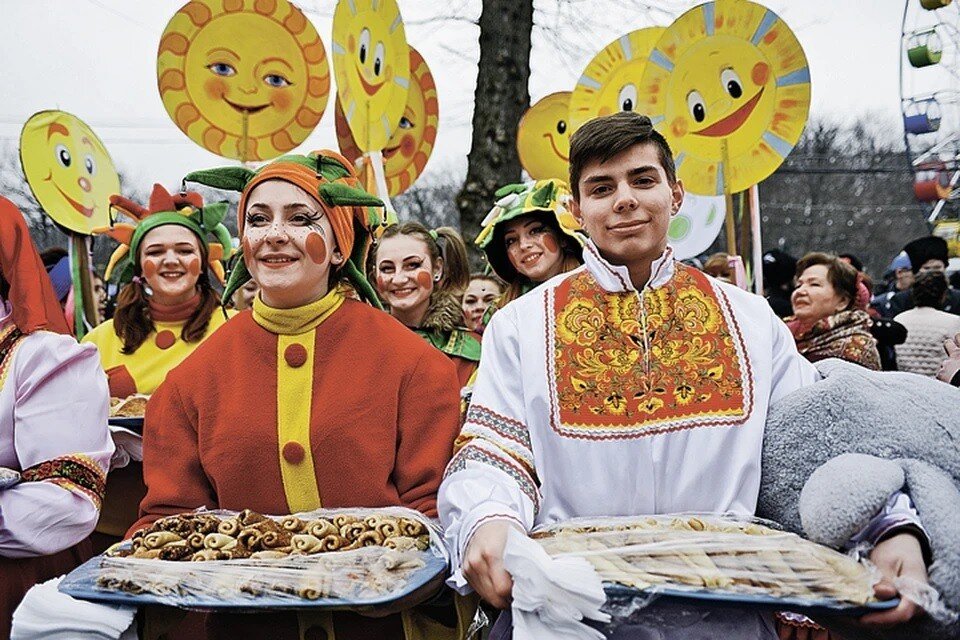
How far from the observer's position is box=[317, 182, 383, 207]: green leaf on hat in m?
2.56

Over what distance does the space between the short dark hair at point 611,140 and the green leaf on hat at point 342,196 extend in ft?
1.94

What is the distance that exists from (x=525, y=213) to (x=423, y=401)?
1645 mm

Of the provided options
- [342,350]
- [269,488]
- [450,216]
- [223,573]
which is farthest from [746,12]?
[450,216]

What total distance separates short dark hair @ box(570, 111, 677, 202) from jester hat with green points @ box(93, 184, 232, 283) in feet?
8.53

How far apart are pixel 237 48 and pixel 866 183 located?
3413 centimetres

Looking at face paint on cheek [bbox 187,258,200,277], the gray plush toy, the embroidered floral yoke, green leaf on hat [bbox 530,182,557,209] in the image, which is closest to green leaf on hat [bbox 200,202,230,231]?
face paint on cheek [bbox 187,258,200,277]

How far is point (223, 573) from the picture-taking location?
197 cm

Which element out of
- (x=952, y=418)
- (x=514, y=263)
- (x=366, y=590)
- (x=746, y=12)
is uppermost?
(x=746, y=12)

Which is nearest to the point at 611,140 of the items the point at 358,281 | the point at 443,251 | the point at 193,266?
the point at 358,281

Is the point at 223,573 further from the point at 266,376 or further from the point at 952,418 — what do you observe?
the point at 952,418

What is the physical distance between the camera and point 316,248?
98.7 inches

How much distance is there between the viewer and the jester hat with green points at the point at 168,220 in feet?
14.3

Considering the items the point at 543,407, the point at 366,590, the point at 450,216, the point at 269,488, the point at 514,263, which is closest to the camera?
the point at 366,590

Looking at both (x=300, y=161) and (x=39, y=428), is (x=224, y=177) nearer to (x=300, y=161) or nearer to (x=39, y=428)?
(x=300, y=161)
